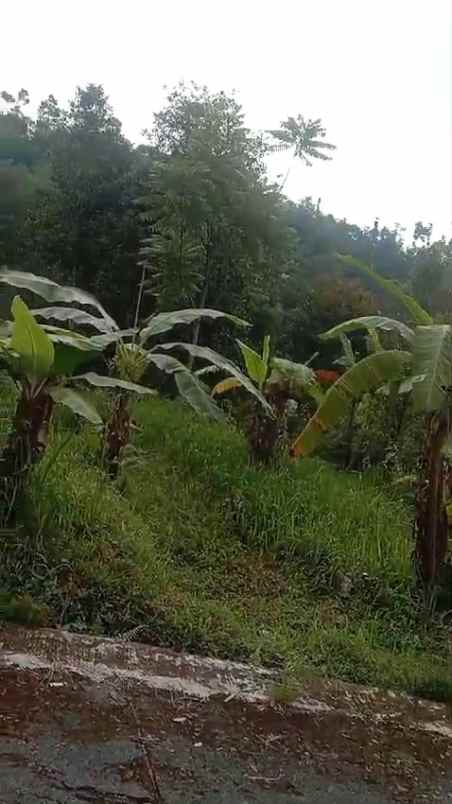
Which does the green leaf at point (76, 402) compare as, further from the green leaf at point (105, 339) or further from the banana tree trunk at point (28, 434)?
the green leaf at point (105, 339)

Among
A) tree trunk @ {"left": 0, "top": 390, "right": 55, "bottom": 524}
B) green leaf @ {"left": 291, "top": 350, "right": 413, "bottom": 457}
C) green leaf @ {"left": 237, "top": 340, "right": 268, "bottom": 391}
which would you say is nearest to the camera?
tree trunk @ {"left": 0, "top": 390, "right": 55, "bottom": 524}

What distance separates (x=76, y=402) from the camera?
4.00m

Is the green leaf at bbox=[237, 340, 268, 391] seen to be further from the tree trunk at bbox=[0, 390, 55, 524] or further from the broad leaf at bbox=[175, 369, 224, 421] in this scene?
the tree trunk at bbox=[0, 390, 55, 524]

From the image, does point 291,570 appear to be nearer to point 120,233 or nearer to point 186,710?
point 186,710

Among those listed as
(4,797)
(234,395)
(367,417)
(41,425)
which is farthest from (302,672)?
(234,395)

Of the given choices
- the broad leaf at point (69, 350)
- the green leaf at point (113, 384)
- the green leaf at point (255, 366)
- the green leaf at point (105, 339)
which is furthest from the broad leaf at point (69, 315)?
the green leaf at point (255, 366)

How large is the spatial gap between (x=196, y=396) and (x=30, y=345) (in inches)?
51.1

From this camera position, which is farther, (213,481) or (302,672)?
(213,481)

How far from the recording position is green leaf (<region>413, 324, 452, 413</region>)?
12.0 ft

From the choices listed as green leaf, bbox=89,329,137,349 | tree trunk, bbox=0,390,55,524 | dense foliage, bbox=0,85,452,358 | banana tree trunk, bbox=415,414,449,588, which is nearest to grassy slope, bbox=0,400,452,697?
tree trunk, bbox=0,390,55,524

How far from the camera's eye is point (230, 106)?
11.3 m

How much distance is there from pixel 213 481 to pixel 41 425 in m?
2.07

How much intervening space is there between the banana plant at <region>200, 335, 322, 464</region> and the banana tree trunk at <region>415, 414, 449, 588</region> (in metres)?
2.42

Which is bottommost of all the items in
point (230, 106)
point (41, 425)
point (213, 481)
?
point (213, 481)
